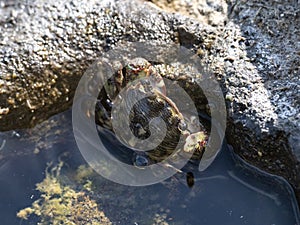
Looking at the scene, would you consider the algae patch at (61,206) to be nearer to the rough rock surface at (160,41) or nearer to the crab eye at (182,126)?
the rough rock surface at (160,41)

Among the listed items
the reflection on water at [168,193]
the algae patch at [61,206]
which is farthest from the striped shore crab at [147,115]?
the algae patch at [61,206]

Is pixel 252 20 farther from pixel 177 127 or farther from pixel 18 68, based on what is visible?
pixel 18 68

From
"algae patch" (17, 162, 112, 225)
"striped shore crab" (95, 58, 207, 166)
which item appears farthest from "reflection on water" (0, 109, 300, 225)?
"striped shore crab" (95, 58, 207, 166)

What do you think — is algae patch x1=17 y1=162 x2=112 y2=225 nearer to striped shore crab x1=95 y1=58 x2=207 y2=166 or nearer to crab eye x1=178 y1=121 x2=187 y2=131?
striped shore crab x1=95 y1=58 x2=207 y2=166

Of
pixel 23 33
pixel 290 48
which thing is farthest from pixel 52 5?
pixel 290 48

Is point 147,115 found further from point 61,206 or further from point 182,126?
point 61,206

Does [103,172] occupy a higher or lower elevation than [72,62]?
lower

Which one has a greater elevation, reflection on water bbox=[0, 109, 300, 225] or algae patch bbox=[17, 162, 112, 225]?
reflection on water bbox=[0, 109, 300, 225]
